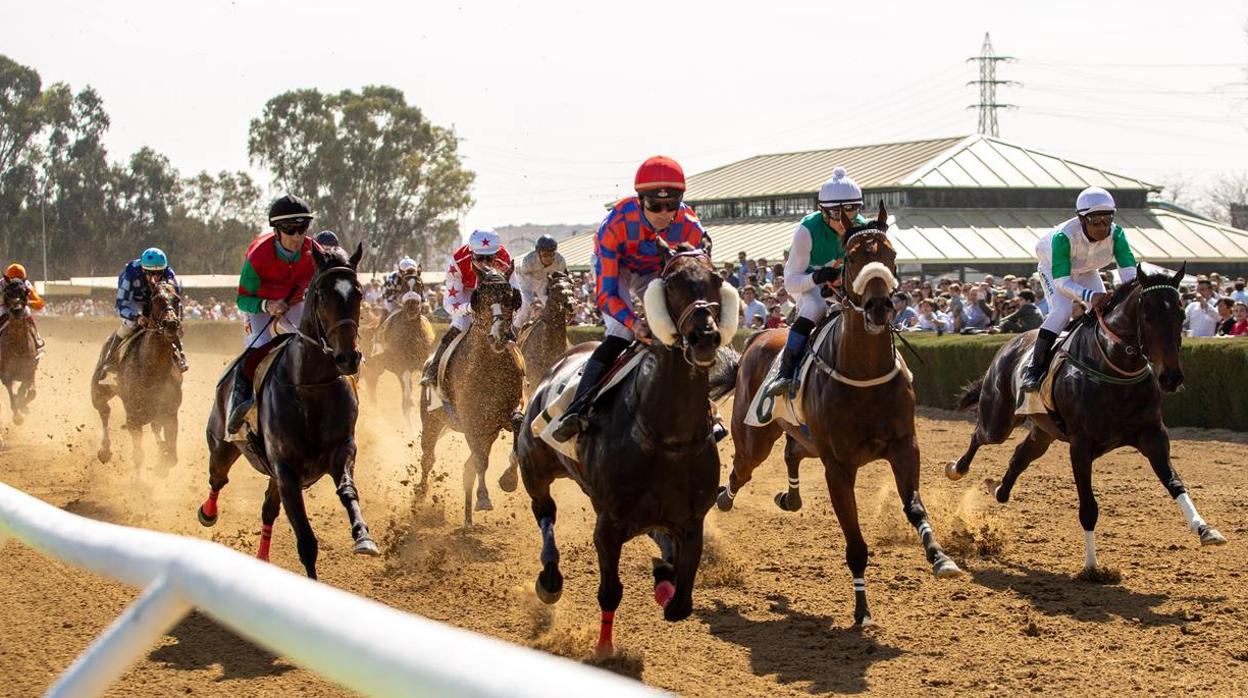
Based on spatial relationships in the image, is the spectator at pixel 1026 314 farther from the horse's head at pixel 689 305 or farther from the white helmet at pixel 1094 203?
the horse's head at pixel 689 305

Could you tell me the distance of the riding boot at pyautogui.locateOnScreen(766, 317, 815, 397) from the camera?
8.90m

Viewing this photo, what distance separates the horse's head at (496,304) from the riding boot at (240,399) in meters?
2.52

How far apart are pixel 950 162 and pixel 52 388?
33841 millimetres

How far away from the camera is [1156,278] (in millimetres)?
8953

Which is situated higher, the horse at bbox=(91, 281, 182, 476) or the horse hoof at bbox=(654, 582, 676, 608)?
the horse at bbox=(91, 281, 182, 476)

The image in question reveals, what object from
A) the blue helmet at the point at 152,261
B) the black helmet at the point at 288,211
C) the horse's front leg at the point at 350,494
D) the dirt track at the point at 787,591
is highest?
the black helmet at the point at 288,211

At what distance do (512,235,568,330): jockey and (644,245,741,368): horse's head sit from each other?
22.2ft

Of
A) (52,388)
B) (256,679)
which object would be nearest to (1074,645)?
(256,679)

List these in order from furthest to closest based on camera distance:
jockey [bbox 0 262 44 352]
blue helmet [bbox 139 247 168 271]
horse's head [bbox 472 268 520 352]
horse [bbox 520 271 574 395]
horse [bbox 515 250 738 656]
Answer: jockey [bbox 0 262 44 352] → blue helmet [bbox 139 247 168 271] → horse [bbox 520 271 574 395] → horse's head [bbox 472 268 520 352] → horse [bbox 515 250 738 656]

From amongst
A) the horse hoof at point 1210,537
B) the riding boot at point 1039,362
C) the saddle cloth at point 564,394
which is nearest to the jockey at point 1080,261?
the riding boot at point 1039,362

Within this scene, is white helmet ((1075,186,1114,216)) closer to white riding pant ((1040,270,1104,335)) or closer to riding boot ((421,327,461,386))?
white riding pant ((1040,270,1104,335))

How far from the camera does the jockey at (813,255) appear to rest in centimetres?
880

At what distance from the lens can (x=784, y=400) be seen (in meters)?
9.10

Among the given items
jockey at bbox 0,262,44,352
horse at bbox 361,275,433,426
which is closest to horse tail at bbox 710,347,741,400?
horse at bbox 361,275,433,426
